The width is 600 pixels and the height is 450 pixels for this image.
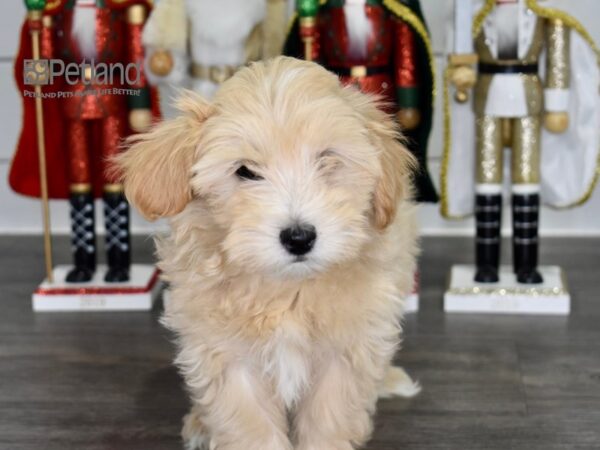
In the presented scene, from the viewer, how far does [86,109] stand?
2238 millimetres

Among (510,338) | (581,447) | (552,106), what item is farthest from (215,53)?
(581,447)

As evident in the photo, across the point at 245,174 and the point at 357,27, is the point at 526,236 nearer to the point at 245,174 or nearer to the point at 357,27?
the point at 357,27

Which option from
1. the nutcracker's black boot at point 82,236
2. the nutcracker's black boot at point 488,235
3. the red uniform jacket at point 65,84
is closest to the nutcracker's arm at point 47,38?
the red uniform jacket at point 65,84

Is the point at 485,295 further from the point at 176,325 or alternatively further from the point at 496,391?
the point at 176,325

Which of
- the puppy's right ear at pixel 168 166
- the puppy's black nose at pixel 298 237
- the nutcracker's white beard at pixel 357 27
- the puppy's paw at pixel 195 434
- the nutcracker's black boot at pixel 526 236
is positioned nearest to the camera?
the puppy's black nose at pixel 298 237

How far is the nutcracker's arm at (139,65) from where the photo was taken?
7.30 feet

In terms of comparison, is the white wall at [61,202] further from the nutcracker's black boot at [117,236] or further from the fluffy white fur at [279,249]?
the fluffy white fur at [279,249]

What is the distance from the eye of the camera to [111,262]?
2.40 metres

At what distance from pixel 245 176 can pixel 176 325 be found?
32 cm

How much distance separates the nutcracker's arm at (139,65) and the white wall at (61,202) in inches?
27.5

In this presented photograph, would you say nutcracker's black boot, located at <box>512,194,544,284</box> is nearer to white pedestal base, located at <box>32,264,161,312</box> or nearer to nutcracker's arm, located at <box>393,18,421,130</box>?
nutcracker's arm, located at <box>393,18,421,130</box>

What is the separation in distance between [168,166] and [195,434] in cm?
54

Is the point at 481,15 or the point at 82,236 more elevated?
the point at 481,15

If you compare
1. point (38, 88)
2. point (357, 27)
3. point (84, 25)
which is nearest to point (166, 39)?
point (84, 25)
